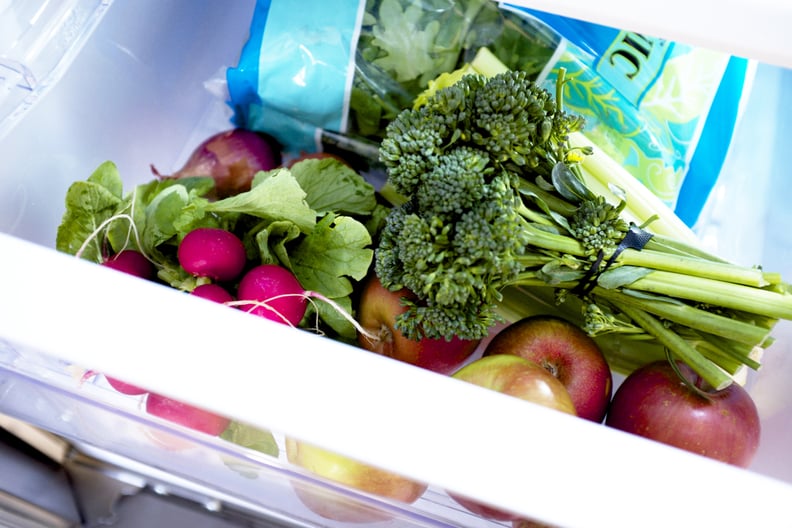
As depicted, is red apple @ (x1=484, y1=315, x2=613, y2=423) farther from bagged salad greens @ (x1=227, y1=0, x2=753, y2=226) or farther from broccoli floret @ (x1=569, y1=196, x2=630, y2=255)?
bagged salad greens @ (x1=227, y1=0, x2=753, y2=226)

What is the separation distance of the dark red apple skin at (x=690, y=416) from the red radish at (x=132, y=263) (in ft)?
1.82

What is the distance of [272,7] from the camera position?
2.98 feet

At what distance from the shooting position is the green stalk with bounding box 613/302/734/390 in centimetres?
68

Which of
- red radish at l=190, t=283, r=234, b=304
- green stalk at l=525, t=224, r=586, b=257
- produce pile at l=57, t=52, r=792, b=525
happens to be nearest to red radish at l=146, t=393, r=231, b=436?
produce pile at l=57, t=52, r=792, b=525

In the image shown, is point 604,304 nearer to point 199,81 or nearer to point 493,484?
point 493,484

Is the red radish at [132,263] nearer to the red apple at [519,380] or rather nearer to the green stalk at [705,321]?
the red apple at [519,380]

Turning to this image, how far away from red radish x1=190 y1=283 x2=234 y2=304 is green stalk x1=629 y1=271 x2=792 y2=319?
418 mm

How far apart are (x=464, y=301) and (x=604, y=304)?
0.64ft

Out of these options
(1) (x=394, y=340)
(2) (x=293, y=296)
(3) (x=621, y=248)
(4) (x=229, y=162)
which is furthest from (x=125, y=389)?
(3) (x=621, y=248)

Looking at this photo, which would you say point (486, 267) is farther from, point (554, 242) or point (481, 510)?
point (481, 510)

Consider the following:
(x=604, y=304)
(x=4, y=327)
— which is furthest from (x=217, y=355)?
(x=604, y=304)

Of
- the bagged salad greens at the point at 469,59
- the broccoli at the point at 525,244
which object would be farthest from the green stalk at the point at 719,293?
the bagged salad greens at the point at 469,59

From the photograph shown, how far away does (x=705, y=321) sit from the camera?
69cm

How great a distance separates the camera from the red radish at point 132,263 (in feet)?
2.37
